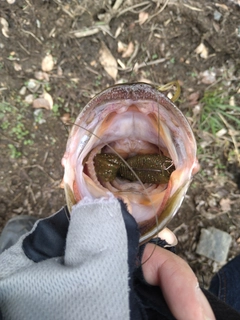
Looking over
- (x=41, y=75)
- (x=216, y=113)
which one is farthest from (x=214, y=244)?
(x=41, y=75)

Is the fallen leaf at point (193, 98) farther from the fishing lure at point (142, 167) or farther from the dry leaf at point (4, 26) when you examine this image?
the dry leaf at point (4, 26)

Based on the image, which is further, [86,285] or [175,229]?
[175,229]

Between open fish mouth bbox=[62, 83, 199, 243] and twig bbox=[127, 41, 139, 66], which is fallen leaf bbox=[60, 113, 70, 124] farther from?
open fish mouth bbox=[62, 83, 199, 243]

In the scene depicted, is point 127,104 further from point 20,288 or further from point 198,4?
point 198,4

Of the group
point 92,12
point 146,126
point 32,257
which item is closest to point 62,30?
point 92,12

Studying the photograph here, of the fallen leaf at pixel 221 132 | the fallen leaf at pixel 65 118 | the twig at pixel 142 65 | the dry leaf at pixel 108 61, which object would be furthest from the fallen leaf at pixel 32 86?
the fallen leaf at pixel 221 132
